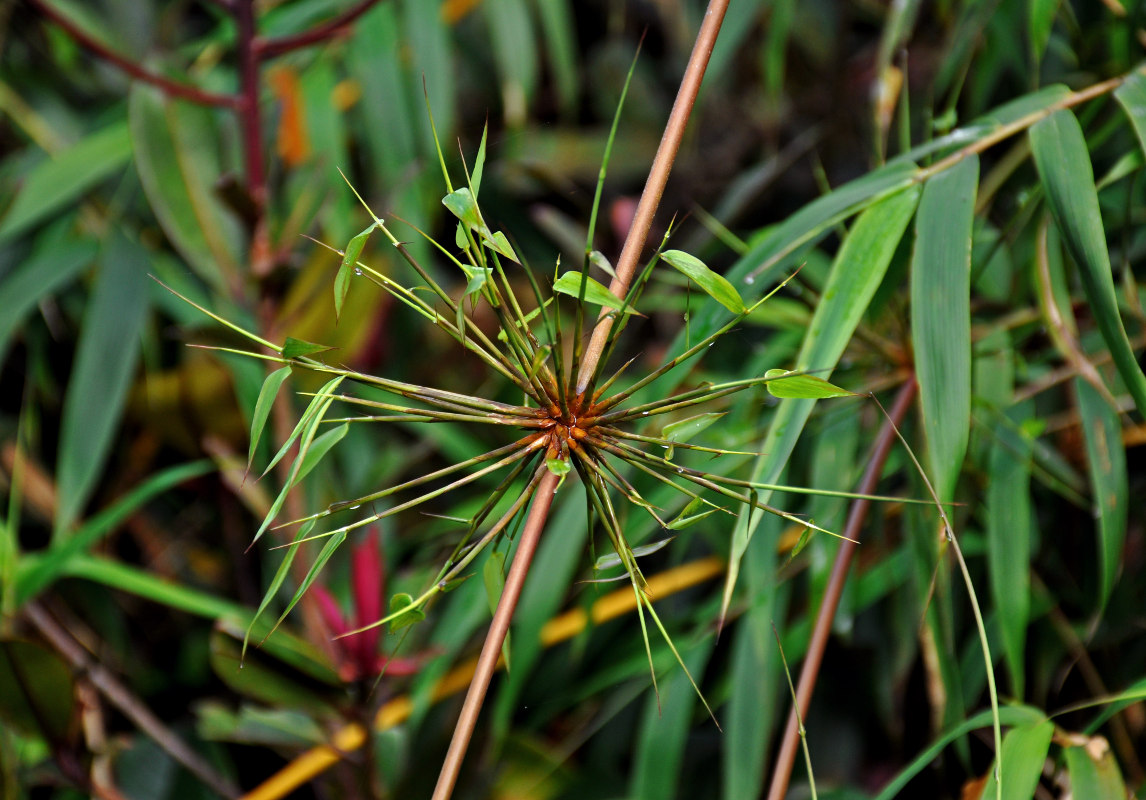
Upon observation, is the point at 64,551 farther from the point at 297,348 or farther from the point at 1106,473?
the point at 1106,473

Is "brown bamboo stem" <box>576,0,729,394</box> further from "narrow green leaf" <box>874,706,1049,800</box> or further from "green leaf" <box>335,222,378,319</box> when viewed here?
"narrow green leaf" <box>874,706,1049,800</box>

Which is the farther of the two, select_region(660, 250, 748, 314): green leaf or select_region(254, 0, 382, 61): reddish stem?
select_region(254, 0, 382, 61): reddish stem

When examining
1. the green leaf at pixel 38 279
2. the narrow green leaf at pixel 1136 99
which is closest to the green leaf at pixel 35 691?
the green leaf at pixel 38 279

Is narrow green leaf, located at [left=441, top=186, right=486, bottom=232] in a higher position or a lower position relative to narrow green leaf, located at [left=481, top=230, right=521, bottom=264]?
higher

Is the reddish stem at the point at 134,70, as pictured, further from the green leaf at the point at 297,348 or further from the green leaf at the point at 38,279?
the green leaf at the point at 297,348

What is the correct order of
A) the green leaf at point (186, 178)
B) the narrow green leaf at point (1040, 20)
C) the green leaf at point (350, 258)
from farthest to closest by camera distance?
the green leaf at point (186, 178)
the narrow green leaf at point (1040, 20)
the green leaf at point (350, 258)

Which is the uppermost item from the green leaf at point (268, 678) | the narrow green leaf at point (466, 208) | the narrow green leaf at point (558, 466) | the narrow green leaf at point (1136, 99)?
the narrow green leaf at point (1136, 99)

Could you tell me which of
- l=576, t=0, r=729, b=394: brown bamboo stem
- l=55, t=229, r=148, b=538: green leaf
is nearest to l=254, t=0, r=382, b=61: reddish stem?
l=55, t=229, r=148, b=538: green leaf

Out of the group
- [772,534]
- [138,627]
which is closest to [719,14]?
[772,534]
